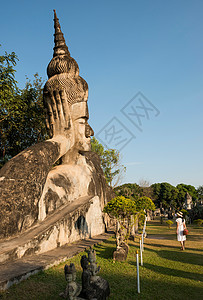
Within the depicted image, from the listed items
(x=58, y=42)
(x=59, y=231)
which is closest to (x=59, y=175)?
(x=59, y=231)

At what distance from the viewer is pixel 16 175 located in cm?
880

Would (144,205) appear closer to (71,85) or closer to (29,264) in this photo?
(29,264)

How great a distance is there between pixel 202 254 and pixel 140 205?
183 inches

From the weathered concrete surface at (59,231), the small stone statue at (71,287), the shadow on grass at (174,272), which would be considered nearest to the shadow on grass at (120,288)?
the shadow on grass at (174,272)

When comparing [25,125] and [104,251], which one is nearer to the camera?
[104,251]

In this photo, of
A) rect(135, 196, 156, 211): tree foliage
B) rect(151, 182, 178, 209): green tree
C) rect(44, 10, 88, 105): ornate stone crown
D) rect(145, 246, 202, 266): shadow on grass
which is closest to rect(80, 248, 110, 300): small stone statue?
rect(145, 246, 202, 266): shadow on grass

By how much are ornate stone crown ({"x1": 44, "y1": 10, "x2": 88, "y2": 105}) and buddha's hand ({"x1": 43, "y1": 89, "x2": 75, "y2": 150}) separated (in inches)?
16.6

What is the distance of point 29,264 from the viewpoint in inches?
257

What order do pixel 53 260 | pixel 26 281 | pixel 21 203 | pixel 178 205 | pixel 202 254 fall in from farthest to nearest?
pixel 178 205 < pixel 202 254 < pixel 21 203 < pixel 53 260 < pixel 26 281

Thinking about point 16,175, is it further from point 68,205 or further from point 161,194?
point 161,194

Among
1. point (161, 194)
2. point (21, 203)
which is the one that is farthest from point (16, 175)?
point (161, 194)

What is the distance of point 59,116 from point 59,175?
3.91m

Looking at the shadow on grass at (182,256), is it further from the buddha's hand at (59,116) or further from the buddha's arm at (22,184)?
the buddha's hand at (59,116)

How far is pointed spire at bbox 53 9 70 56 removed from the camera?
15.4 meters
